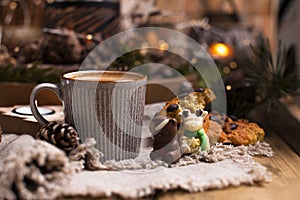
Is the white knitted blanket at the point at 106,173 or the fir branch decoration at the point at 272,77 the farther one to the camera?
the fir branch decoration at the point at 272,77

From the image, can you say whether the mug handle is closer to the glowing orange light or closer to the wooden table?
the wooden table

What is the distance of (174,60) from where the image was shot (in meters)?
1.00

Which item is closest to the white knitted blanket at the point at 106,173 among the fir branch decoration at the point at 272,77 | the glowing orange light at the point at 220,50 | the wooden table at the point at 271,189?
the wooden table at the point at 271,189

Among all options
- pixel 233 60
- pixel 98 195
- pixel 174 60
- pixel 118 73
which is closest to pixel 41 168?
pixel 98 195

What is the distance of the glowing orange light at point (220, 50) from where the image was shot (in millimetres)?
1080

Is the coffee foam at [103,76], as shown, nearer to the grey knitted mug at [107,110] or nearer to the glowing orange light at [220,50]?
the grey knitted mug at [107,110]

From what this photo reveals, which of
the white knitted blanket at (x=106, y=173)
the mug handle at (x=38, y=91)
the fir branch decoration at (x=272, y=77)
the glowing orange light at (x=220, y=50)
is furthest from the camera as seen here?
the glowing orange light at (x=220, y=50)

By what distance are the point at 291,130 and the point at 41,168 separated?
0.47 m

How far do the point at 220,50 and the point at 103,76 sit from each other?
51 cm

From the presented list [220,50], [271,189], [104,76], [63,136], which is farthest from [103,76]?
[220,50]

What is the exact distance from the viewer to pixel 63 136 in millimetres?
575

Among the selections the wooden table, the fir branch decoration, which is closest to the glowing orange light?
the fir branch decoration

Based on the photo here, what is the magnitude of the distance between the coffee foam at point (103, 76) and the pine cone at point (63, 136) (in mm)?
64

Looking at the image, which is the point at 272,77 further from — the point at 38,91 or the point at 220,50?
the point at 38,91
